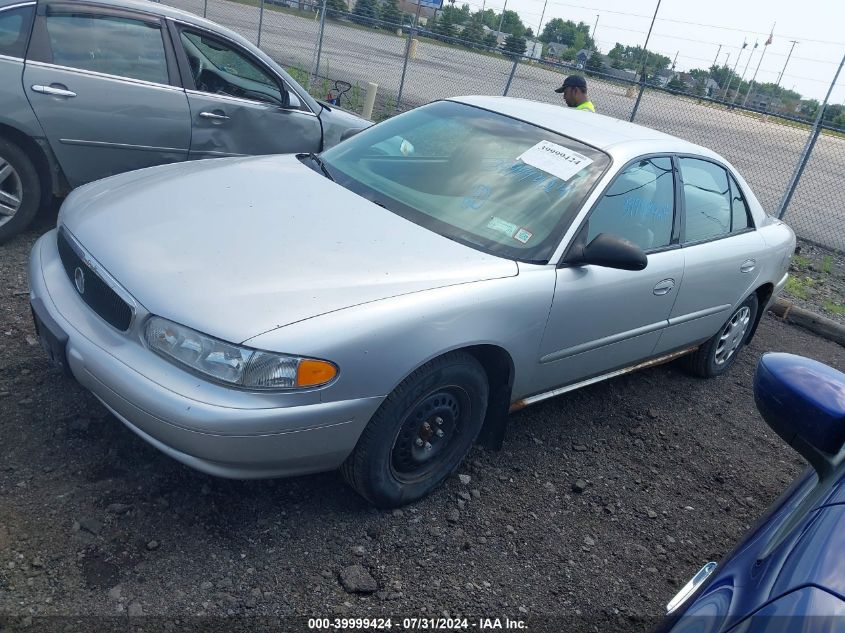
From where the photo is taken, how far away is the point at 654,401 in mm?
4812

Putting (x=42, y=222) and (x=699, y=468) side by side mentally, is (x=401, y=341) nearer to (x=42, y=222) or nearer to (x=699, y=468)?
(x=699, y=468)

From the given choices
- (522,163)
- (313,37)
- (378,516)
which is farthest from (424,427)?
(313,37)

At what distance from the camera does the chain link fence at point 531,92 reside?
1263cm

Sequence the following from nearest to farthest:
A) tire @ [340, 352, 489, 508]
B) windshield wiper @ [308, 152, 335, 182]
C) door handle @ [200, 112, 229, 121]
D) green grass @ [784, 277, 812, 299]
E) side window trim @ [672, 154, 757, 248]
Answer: tire @ [340, 352, 489, 508]
windshield wiper @ [308, 152, 335, 182]
side window trim @ [672, 154, 757, 248]
door handle @ [200, 112, 229, 121]
green grass @ [784, 277, 812, 299]

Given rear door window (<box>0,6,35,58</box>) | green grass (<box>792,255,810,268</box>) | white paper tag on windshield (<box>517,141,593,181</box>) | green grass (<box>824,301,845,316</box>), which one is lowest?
green grass (<box>824,301,845,316</box>)

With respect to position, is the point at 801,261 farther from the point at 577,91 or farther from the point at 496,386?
the point at 496,386

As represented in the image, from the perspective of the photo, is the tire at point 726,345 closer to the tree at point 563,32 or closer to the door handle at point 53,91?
the door handle at point 53,91

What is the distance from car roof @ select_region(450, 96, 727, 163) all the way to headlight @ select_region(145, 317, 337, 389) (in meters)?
2.08

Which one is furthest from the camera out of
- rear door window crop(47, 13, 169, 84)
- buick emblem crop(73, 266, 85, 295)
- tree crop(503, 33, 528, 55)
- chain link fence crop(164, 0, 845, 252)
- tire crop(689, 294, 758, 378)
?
tree crop(503, 33, 528, 55)

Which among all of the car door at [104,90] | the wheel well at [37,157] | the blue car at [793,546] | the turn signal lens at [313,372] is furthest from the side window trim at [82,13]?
the blue car at [793,546]

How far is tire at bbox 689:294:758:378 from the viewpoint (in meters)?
5.07

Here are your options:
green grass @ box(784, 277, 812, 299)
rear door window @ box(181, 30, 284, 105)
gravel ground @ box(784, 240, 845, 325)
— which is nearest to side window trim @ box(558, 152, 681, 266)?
gravel ground @ box(784, 240, 845, 325)

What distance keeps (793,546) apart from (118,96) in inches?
194

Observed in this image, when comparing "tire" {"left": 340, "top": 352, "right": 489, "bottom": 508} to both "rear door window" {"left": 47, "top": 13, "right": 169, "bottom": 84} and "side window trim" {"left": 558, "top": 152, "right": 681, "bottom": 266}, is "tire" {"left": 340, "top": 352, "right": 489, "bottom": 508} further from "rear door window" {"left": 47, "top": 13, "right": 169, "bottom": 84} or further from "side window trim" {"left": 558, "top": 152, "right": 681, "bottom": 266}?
"rear door window" {"left": 47, "top": 13, "right": 169, "bottom": 84}
